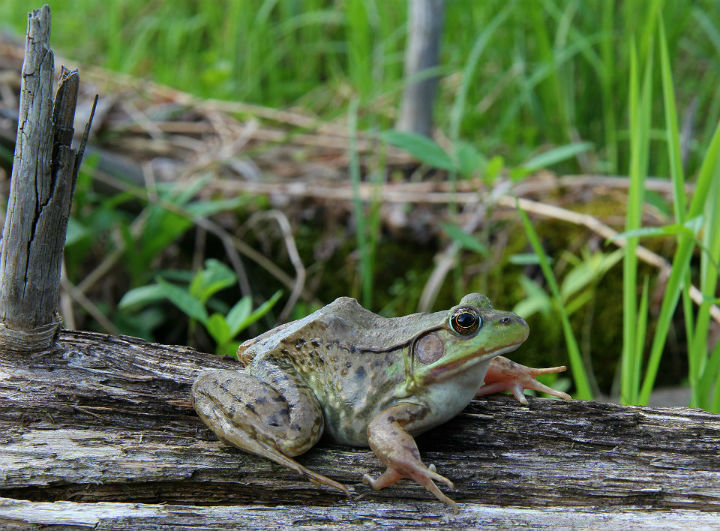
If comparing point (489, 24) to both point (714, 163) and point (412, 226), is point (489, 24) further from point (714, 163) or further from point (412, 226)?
point (714, 163)

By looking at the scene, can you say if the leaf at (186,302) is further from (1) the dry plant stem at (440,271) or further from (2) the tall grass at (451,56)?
(2) the tall grass at (451,56)

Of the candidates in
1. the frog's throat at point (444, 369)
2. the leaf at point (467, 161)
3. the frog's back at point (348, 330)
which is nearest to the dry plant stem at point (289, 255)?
the leaf at point (467, 161)

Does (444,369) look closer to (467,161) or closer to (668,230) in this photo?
(668,230)

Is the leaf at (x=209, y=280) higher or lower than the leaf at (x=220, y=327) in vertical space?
higher

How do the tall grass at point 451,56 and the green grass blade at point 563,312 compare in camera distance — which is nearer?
the green grass blade at point 563,312

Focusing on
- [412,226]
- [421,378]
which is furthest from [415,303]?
[421,378]

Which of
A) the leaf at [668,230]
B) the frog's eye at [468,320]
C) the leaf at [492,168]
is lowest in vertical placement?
the frog's eye at [468,320]

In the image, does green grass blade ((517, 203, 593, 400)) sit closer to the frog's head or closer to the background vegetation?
the background vegetation
